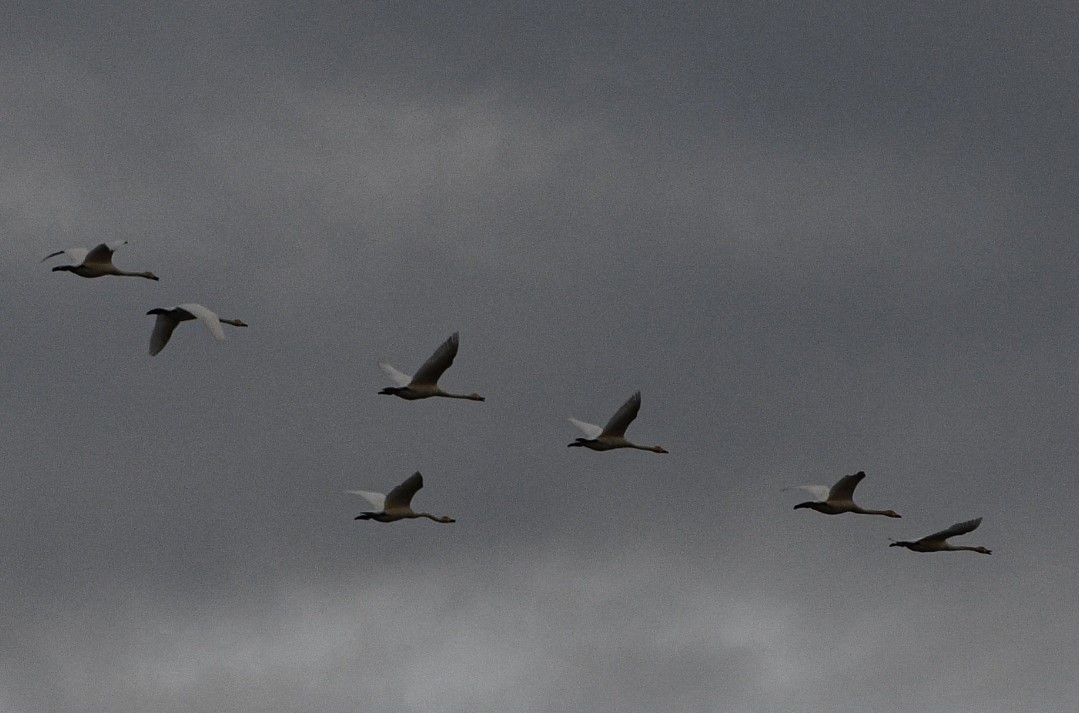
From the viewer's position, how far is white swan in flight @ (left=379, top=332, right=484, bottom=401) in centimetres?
9762

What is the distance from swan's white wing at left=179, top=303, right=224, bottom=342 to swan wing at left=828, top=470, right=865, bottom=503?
67.8ft

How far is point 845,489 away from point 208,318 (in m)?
21.5

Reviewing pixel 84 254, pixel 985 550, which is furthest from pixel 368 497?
pixel 985 550

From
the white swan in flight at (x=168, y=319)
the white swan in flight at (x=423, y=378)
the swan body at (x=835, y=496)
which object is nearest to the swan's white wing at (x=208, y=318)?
the white swan in flight at (x=168, y=319)

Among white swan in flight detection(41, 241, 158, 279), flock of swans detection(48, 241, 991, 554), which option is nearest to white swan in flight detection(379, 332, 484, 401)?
flock of swans detection(48, 241, 991, 554)

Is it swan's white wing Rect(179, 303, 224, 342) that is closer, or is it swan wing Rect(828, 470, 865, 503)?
swan's white wing Rect(179, 303, 224, 342)

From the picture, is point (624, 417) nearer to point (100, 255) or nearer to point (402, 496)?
point (402, 496)

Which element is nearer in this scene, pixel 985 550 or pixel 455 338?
pixel 455 338

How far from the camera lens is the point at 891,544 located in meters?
99.8

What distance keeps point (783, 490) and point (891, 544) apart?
3.78 m

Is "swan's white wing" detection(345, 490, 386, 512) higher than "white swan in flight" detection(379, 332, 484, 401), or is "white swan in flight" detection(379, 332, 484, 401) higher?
"white swan in flight" detection(379, 332, 484, 401)

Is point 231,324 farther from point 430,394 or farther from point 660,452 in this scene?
point 660,452

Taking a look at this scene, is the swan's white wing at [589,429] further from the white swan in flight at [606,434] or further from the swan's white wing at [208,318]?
the swan's white wing at [208,318]

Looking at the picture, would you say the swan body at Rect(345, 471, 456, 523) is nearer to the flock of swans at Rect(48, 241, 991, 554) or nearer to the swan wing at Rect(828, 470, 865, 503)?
the flock of swans at Rect(48, 241, 991, 554)
